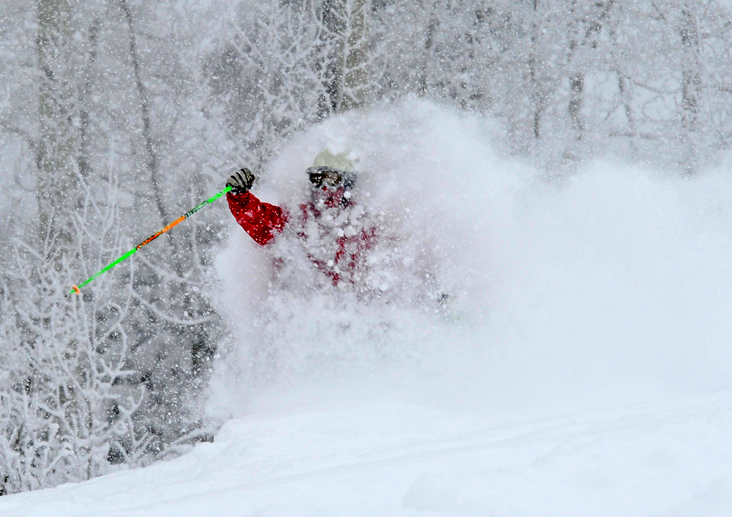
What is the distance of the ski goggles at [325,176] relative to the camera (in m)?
4.83

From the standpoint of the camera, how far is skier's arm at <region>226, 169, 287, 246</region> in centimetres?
467

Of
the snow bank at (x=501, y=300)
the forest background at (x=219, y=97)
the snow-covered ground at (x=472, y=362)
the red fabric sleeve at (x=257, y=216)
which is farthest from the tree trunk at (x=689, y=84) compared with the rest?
the red fabric sleeve at (x=257, y=216)

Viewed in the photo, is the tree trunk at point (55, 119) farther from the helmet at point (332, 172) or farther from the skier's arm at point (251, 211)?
the helmet at point (332, 172)

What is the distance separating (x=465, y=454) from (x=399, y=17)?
933 cm

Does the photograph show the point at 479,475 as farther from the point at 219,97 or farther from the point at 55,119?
the point at 219,97

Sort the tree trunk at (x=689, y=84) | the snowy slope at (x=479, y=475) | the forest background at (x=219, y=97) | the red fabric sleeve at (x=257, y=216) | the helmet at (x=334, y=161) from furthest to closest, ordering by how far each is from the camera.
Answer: the tree trunk at (x=689, y=84), the forest background at (x=219, y=97), the helmet at (x=334, y=161), the red fabric sleeve at (x=257, y=216), the snowy slope at (x=479, y=475)

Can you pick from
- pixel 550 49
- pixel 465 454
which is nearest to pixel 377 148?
pixel 465 454

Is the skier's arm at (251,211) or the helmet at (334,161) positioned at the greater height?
the helmet at (334,161)

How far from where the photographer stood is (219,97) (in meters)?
10.6

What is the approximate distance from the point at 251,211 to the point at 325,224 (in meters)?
0.56

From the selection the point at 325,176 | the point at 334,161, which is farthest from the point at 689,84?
the point at 325,176

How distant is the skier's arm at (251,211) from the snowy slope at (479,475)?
73.6 inches

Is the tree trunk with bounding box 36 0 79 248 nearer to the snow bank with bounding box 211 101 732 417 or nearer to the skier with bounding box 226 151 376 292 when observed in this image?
the snow bank with bounding box 211 101 732 417

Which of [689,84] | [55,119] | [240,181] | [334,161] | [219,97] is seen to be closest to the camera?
[240,181]
